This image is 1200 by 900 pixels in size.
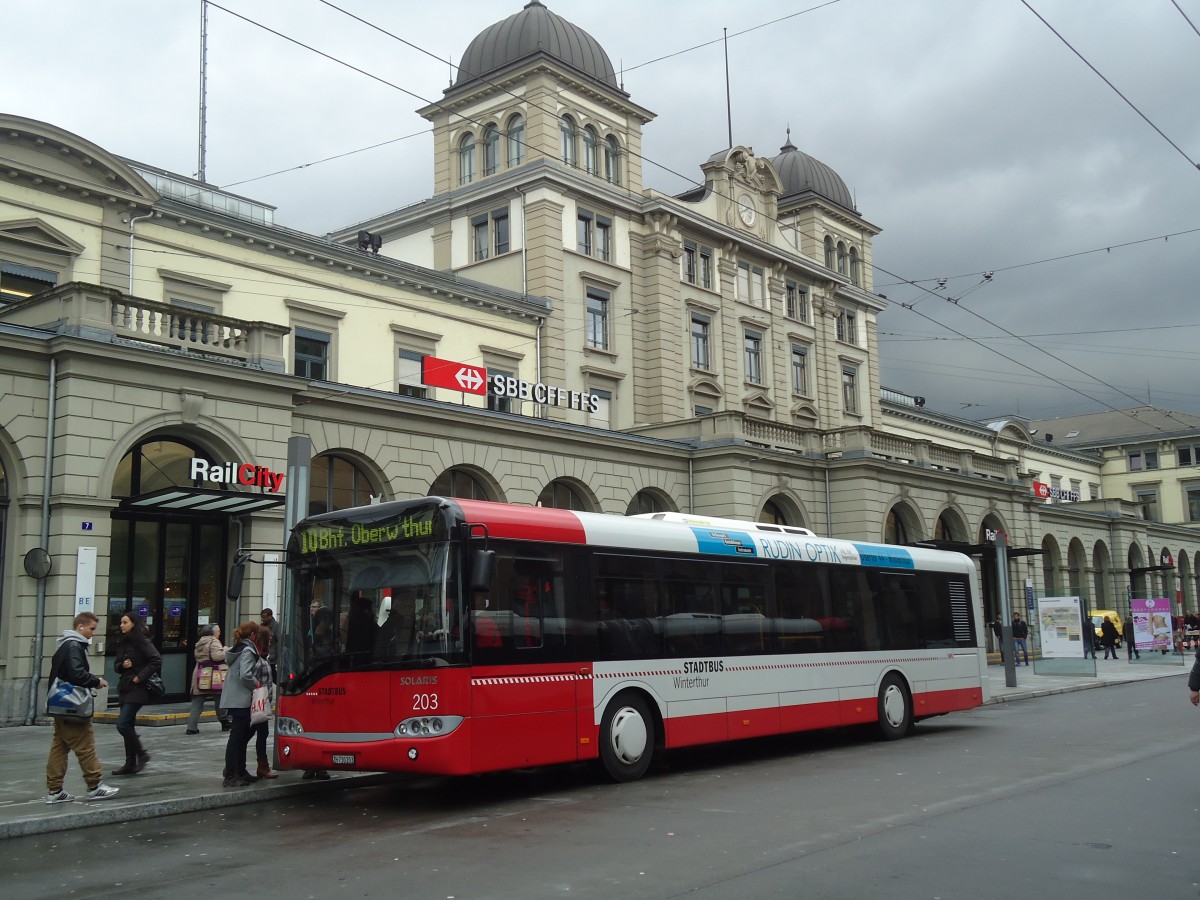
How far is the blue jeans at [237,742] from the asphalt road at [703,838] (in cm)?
88

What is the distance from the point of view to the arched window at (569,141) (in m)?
41.2

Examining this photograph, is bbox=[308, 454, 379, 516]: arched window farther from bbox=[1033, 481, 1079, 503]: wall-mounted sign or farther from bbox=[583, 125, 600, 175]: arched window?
bbox=[1033, 481, 1079, 503]: wall-mounted sign

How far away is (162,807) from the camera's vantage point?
11.6m

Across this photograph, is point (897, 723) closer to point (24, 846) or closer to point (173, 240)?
point (24, 846)

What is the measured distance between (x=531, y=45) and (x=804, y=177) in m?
19.0

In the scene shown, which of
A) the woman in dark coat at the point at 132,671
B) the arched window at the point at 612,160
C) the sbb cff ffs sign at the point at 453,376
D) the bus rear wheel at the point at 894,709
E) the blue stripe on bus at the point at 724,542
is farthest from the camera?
the arched window at the point at 612,160

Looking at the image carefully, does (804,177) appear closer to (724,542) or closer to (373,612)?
(724,542)

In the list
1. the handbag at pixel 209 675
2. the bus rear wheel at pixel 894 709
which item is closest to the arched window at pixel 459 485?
the handbag at pixel 209 675

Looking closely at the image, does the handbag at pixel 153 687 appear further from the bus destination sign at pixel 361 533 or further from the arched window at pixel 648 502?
the arched window at pixel 648 502

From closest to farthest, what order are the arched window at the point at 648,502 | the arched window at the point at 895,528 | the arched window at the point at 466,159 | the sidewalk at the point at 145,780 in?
the sidewalk at the point at 145,780 → the arched window at the point at 648,502 → the arched window at the point at 895,528 → the arched window at the point at 466,159

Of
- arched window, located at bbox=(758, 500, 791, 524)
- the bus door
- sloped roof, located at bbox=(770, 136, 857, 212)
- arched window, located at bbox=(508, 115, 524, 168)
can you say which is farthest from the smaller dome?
the bus door

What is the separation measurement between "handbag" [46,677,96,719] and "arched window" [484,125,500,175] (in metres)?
32.7

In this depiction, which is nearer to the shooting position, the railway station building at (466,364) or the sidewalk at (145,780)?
the sidewalk at (145,780)

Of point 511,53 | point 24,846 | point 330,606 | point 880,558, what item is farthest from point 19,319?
point 511,53
